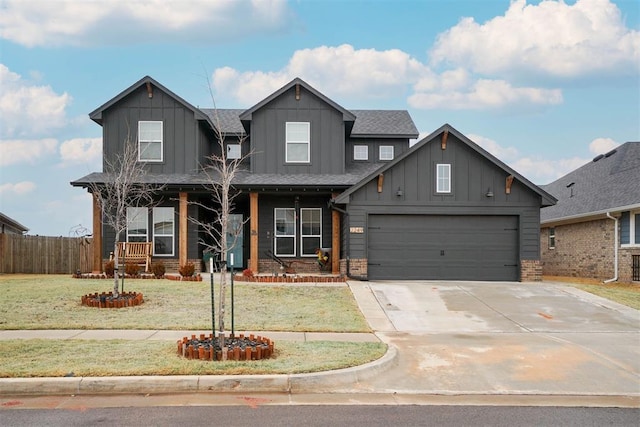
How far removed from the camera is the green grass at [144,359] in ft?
25.9

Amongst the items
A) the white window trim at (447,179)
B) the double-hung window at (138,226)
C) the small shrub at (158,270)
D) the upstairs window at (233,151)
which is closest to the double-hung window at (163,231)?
the double-hung window at (138,226)

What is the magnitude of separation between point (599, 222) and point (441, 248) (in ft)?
27.5

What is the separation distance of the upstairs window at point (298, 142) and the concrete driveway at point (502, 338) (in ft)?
19.7

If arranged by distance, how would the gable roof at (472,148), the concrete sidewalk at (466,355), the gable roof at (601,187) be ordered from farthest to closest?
the gable roof at (601,187), the gable roof at (472,148), the concrete sidewalk at (466,355)

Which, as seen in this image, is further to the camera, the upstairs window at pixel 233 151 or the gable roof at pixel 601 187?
the upstairs window at pixel 233 151

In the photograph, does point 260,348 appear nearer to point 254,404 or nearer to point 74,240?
point 254,404

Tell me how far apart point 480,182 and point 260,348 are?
1294 centimetres

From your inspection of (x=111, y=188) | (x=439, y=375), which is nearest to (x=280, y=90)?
(x=111, y=188)

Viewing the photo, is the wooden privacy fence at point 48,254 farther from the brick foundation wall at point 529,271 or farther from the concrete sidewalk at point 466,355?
the brick foundation wall at point 529,271

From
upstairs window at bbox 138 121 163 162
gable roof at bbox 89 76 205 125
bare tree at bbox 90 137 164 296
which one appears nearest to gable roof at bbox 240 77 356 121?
gable roof at bbox 89 76 205 125

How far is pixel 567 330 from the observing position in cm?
1232

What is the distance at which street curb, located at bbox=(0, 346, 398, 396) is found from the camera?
24.3ft

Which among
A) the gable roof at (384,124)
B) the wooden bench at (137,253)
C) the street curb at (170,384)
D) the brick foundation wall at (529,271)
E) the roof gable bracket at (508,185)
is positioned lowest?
the street curb at (170,384)

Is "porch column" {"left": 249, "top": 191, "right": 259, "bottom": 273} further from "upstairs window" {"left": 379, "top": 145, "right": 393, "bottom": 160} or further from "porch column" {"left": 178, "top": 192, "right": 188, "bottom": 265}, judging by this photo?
"upstairs window" {"left": 379, "top": 145, "right": 393, "bottom": 160}
